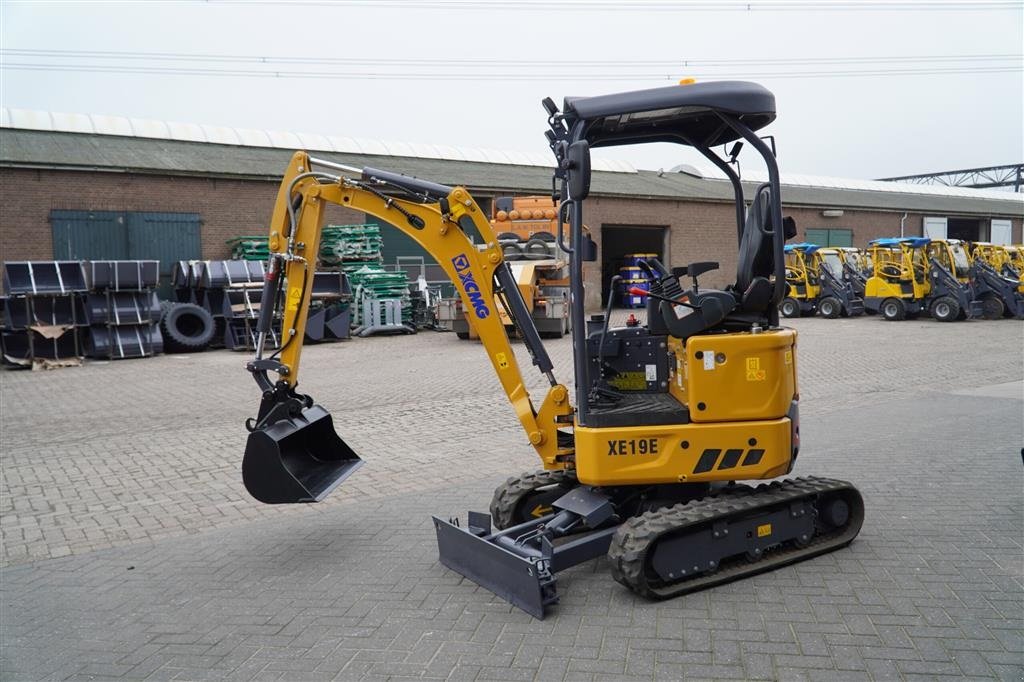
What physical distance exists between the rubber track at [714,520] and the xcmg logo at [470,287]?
5.52 feet

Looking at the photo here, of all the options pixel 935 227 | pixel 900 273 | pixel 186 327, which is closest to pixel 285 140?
pixel 186 327

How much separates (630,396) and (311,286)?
2288 mm

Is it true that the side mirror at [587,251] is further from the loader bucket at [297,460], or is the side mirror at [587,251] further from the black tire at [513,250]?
the black tire at [513,250]

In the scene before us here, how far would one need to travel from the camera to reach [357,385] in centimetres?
1338

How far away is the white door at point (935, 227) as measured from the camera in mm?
41625

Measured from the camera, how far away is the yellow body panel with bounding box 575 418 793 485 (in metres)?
4.89

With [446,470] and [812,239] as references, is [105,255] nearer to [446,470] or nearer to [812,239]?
[446,470]

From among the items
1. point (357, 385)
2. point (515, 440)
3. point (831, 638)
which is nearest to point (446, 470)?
point (515, 440)

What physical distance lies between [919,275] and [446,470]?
20.9 m

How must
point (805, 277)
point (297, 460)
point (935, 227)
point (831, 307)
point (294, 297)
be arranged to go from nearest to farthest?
point (294, 297)
point (297, 460)
point (831, 307)
point (805, 277)
point (935, 227)

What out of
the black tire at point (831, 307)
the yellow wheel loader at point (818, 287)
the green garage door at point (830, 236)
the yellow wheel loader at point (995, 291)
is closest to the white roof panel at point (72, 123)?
the yellow wheel loader at point (818, 287)

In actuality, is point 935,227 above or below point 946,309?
above

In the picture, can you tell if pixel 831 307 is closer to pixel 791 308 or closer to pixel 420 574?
pixel 791 308

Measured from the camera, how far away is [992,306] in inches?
939
